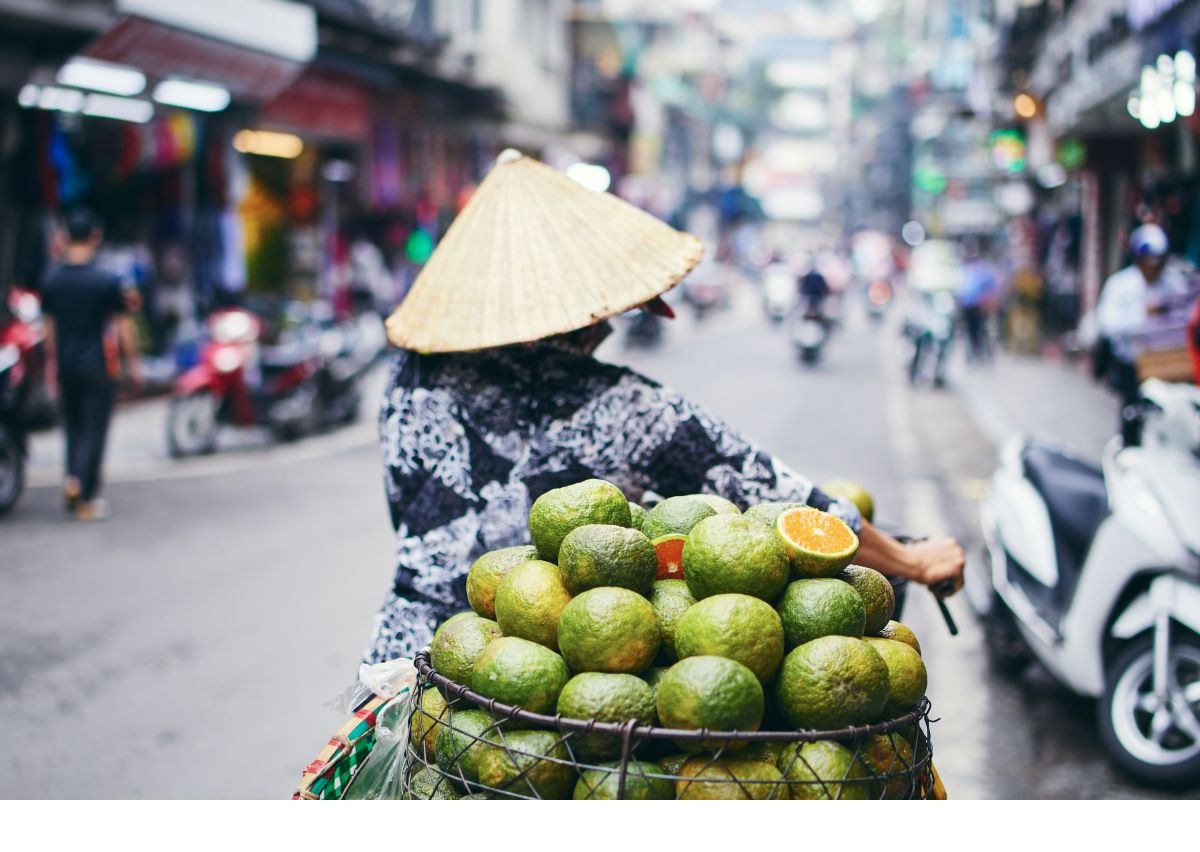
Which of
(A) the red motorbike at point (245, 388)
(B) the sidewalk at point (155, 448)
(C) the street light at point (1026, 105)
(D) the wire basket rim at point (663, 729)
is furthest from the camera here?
(C) the street light at point (1026, 105)

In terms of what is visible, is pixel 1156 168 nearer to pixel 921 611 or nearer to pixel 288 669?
pixel 921 611

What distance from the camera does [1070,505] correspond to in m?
4.62

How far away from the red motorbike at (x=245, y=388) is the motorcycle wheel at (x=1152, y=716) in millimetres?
7940

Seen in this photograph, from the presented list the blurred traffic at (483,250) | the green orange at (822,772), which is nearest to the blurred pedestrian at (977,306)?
the blurred traffic at (483,250)

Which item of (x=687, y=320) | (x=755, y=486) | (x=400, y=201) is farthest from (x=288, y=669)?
(x=687, y=320)

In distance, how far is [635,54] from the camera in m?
45.7

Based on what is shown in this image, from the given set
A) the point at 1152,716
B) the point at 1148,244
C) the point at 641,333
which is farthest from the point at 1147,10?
the point at 641,333

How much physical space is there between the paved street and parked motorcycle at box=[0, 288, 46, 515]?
0.25 metres

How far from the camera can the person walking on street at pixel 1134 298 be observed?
9.04 m

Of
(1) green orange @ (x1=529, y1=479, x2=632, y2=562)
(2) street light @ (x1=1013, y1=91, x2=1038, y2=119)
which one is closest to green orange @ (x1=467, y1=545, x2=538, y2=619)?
(1) green orange @ (x1=529, y1=479, x2=632, y2=562)

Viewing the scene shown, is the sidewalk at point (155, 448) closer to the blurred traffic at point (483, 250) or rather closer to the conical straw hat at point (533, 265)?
the blurred traffic at point (483, 250)

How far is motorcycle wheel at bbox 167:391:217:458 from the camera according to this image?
33.1 feet

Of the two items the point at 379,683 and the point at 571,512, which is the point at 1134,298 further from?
the point at 379,683
